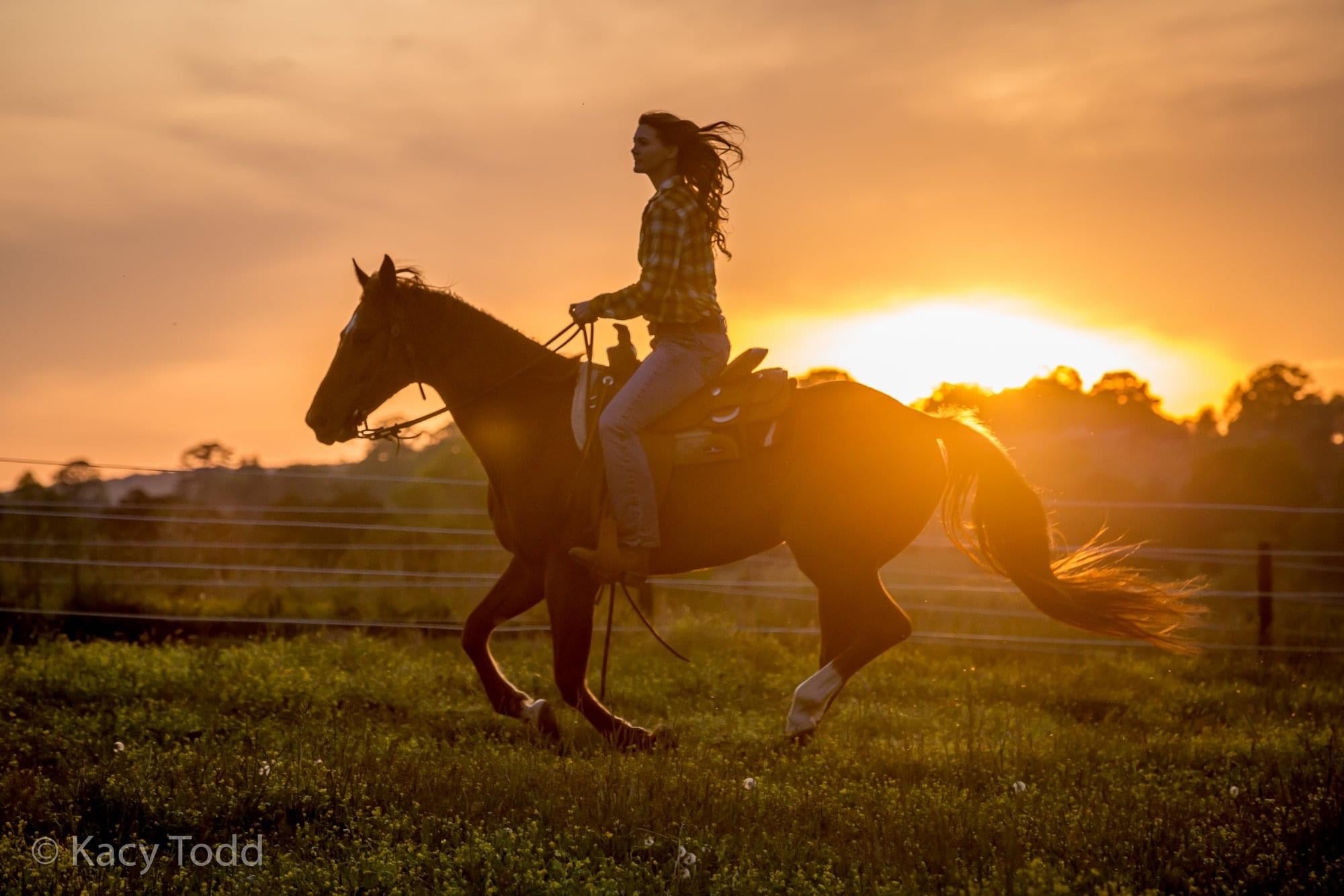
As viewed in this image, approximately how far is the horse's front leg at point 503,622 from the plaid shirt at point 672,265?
159 cm

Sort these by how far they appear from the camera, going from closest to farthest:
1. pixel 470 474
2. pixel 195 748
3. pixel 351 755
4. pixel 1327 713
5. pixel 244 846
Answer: pixel 244 846 < pixel 351 755 < pixel 195 748 < pixel 1327 713 < pixel 470 474

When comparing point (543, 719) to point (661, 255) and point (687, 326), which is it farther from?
point (661, 255)

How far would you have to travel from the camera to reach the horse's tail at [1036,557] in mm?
6562

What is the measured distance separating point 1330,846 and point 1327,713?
14.3ft

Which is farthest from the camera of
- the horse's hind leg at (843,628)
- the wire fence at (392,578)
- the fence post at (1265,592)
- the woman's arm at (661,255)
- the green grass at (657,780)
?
the fence post at (1265,592)

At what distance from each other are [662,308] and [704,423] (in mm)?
680

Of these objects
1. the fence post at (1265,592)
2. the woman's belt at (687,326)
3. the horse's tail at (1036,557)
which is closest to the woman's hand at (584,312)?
the woman's belt at (687,326)

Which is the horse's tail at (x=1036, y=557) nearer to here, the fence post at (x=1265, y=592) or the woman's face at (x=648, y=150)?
the woman's face at (x=648, y=150)

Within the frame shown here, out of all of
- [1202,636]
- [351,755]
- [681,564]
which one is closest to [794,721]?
[681,564]

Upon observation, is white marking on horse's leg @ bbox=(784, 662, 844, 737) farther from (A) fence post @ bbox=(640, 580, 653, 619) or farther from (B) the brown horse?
(A) fence post @ bbox=(640, 580, 653, 619)

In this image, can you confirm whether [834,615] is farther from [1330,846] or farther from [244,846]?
[244,846]

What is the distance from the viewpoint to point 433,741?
19.9 ft

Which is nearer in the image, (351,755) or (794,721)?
(351,755)

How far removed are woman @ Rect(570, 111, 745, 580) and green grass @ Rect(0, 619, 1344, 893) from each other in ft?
4.13
